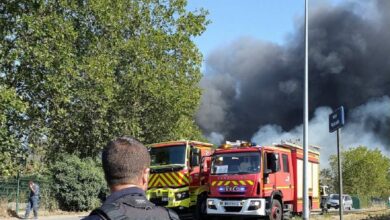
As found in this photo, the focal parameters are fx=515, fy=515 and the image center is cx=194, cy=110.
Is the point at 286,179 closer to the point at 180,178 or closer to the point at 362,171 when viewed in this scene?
the point at 180,178

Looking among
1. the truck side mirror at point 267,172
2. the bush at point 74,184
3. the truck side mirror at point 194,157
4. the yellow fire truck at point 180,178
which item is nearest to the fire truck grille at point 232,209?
the truck side mirror at point 267,172

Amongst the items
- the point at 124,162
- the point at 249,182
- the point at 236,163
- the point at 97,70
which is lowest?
the point at 124,162

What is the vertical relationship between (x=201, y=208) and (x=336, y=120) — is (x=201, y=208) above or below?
below

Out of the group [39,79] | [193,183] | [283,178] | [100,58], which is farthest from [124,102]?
[283,178]

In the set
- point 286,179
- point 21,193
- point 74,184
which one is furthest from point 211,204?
point 21,193

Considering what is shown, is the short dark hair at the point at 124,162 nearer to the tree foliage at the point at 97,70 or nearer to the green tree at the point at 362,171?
the tree foliage at the point at 97,70

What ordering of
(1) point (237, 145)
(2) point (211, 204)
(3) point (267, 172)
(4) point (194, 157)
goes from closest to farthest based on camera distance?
(3) point (267, 172), (2) point (211, 204), (1) point (237, 145), (4) point (194, 157)

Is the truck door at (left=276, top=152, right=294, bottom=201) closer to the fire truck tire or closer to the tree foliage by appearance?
the fire truck tire

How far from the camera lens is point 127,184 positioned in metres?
2.39

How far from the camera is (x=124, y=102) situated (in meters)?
29.3

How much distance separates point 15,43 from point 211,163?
8.82 m

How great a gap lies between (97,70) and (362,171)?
60.0 m

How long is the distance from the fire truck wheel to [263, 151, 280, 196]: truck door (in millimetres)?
402

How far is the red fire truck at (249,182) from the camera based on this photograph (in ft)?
47.4
